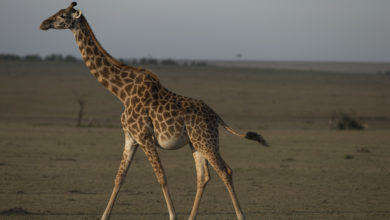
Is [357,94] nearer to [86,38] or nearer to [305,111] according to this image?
[305,111]

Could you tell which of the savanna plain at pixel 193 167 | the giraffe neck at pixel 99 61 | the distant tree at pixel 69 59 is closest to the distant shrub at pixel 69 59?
the distant tree at pixel 69 59

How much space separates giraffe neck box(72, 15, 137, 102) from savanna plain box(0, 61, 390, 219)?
7.26 feet

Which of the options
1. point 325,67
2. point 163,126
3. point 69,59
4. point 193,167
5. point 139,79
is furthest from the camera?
point 325,67

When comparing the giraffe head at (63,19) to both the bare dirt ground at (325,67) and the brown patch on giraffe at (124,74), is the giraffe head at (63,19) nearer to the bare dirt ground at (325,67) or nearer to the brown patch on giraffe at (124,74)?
the brown patch on giraffe at (124,74)

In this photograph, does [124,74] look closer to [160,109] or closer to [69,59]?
[160,109]

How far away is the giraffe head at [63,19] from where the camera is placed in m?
7.79

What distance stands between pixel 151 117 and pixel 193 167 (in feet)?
22.7

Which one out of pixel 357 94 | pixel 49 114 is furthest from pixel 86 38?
pixel 357 94

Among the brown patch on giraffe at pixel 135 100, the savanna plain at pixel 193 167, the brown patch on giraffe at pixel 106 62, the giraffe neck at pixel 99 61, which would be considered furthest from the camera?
the savanna plain at pixel 193 167

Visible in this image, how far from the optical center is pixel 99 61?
8.12 metres

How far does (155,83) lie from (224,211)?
286 centimetres

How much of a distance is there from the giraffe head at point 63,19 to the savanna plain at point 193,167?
9.68 feet

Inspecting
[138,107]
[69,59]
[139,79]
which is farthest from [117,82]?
[69,59]

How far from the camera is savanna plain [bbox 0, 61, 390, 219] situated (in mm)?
9984
